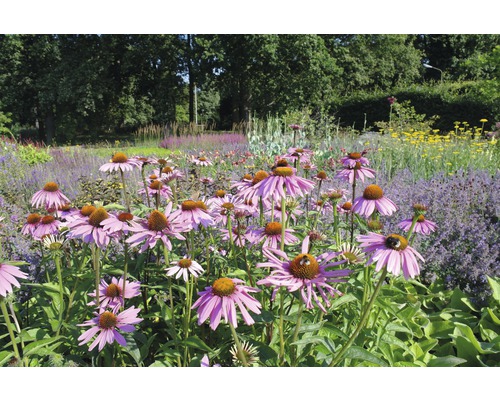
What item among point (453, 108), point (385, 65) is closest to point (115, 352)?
point (453, 108)

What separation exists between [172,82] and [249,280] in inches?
513

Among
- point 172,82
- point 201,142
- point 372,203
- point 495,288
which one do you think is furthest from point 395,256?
point 172,82

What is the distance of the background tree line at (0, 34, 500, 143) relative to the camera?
11.7 meters

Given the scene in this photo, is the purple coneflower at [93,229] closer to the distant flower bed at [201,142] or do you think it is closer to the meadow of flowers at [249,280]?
the meadow of flowers at [249,280]

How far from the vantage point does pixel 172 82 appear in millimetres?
13531

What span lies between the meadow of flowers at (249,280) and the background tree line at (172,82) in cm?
749

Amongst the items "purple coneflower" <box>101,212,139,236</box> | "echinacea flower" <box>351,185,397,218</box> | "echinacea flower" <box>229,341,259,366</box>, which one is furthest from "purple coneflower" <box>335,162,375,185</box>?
"purple coneflower" <box>101,212,139,236</box>

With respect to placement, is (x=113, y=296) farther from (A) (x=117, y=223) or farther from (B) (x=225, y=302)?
(B) (x=225, y=302)

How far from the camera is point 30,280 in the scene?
6.08 ft

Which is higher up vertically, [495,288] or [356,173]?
[356,173]

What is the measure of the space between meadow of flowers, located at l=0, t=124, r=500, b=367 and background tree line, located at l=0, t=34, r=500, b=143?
749cm

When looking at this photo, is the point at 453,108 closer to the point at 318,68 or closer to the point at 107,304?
the point at 318,68

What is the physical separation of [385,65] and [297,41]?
9486mm

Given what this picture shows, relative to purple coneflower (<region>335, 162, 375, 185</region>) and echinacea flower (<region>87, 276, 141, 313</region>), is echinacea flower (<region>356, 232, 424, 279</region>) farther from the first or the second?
echinacea flower (<region>87, 276, 141, 313</region>)
